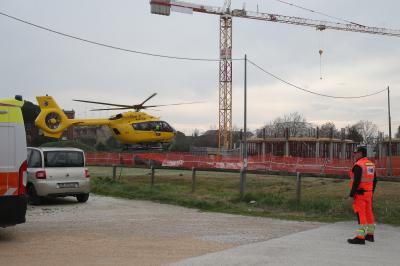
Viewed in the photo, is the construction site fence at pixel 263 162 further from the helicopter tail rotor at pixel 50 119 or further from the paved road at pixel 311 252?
the paved road at pixel 311 252

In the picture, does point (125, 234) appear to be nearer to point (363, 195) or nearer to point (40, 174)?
point (363, 195)

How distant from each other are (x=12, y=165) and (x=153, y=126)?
13.8 m

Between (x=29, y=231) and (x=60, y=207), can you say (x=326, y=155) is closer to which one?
(x=60, y=207)

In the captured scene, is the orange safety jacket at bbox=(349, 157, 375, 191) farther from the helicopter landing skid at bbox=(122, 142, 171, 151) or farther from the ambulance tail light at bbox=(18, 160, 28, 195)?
the helicopter landing skid at bbox=(122, 142, 171, 151)

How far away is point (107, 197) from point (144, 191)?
49.0 inches

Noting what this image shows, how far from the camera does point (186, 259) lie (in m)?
6.89

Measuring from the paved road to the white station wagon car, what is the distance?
25.1ft

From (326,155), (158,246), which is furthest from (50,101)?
(326,155)

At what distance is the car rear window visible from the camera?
14242 millimetres

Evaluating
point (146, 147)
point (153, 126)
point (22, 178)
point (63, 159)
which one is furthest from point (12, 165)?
point (146, 147)

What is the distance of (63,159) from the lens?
14.5 m

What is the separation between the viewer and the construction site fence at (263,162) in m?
30.8

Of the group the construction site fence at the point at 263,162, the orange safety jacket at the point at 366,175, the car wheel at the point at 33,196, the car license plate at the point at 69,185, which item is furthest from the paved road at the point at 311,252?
the construction site fence at the point at 263,162

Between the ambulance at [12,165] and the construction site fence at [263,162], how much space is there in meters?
17.6
